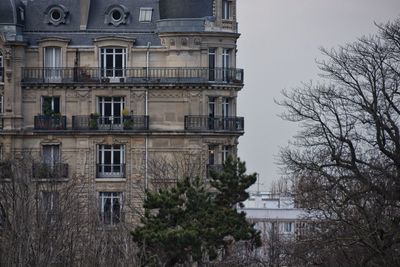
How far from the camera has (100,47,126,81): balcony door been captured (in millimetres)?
127900

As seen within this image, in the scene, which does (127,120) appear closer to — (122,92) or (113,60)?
(122,92)

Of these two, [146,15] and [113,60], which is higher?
[146,15]

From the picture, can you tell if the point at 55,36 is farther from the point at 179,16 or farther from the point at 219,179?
the point at 219,179

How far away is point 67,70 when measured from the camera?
128 meters

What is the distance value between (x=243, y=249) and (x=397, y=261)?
30218 mm

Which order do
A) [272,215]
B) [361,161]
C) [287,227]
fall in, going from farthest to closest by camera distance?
[272,215] < [287,227] < [361,161]

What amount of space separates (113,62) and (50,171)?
1338 centimetres

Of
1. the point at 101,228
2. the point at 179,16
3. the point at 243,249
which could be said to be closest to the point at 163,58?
the point at 179,16

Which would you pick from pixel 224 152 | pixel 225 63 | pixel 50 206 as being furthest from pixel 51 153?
pixel 50 206

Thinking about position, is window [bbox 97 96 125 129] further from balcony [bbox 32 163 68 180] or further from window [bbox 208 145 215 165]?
window [bbox 208 145 215 165]

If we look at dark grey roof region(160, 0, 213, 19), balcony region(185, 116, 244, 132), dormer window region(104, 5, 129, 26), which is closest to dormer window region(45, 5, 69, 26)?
dormer window region(104, 5, 129, 26)

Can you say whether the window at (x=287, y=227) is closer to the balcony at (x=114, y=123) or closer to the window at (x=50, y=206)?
the balcony at (x=114, y=123)

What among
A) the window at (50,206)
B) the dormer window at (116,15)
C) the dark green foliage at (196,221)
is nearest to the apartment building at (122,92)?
the dormer window at (116,15)

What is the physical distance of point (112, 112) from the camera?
128625 mm
